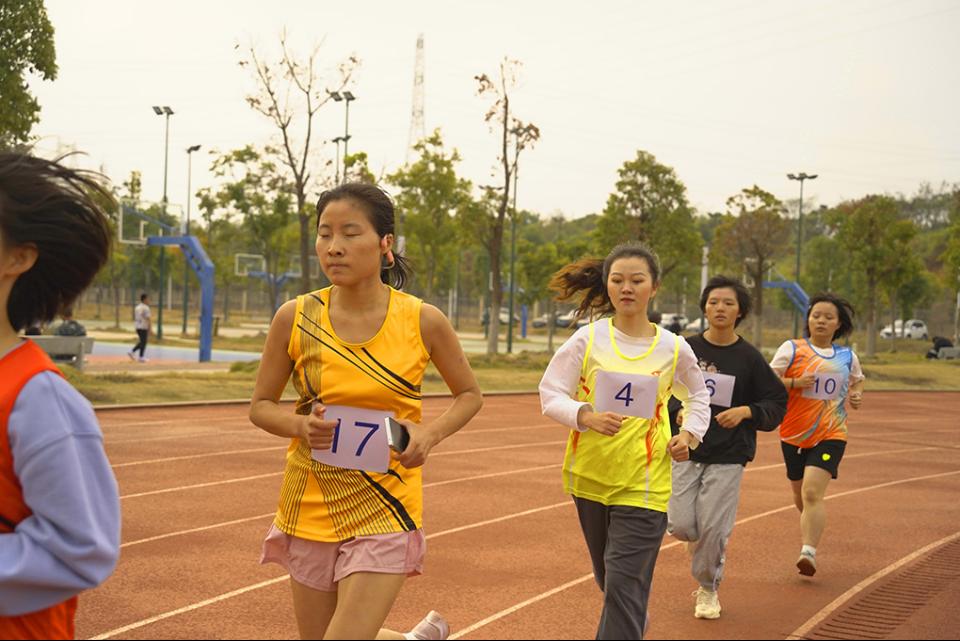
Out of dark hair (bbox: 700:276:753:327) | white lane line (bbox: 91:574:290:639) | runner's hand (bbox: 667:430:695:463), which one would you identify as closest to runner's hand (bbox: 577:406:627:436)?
runner's hand (bbox: 667:430:695:463)

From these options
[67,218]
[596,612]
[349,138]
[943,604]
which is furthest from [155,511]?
[349,138]

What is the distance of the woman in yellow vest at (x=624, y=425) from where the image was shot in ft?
15.4

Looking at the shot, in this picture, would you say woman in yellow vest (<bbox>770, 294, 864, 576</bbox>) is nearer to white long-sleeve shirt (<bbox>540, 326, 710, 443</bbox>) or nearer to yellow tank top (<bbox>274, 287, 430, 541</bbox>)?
white long-sleeve shirt (<bbox>540, 326, 710, 443</bbox>)

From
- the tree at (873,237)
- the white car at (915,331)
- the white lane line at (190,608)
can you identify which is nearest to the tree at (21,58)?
the white lane line at (190,608)

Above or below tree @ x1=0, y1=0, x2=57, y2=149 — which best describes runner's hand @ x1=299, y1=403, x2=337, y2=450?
below

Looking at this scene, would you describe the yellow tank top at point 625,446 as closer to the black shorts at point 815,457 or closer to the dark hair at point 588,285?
the dark hair at point 588,285

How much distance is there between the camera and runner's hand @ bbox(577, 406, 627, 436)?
473cm

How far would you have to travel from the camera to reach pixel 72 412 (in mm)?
1959

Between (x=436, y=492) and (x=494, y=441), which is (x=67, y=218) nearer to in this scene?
(x=436, y=492)

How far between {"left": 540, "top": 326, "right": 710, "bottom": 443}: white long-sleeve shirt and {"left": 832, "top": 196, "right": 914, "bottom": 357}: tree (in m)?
39.1

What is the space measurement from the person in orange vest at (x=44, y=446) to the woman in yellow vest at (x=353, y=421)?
51.5 inches

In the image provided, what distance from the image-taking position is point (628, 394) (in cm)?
495

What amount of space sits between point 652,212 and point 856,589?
104 feet

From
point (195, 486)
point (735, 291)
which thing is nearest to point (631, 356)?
point (735, 291)
